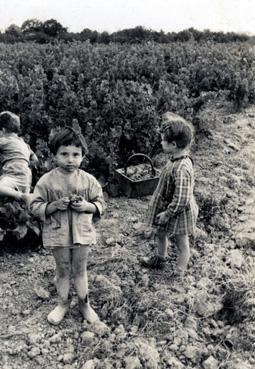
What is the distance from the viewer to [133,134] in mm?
6621

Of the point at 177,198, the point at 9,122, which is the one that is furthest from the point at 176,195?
the point at 9,122

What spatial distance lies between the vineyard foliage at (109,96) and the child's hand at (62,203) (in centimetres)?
210

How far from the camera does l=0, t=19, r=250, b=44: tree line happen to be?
17.2 m

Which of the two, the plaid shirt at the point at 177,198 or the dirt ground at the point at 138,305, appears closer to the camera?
the dirt ground at the point at 138,305

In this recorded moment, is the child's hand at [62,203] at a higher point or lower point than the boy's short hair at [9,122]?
lower

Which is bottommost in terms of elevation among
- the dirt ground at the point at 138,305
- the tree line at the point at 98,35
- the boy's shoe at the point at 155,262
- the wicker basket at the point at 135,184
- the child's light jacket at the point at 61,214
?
the dirt ground at the point at 138,305

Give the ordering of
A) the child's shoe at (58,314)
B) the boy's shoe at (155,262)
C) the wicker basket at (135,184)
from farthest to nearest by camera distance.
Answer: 1. the wicker basket at (135,184)
2. the boy's shoe at (155,262)
3. the child's shoe at (58,314)

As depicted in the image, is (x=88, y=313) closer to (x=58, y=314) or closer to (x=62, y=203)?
(x=58, y=314)

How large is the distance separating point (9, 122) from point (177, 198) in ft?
6.25

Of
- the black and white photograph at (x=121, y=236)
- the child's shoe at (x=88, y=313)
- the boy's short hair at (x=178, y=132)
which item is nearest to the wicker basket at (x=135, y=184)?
the black and white photograph at (x=121, y=236)

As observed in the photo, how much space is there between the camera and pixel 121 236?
5125 millimetres

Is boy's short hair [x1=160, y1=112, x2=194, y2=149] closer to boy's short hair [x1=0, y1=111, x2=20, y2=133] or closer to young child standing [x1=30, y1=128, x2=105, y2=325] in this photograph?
young child standing [x1=30, y1=128, x2=105, y2=325]

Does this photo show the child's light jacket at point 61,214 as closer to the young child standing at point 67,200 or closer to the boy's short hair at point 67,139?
the young child standing at point 67,200

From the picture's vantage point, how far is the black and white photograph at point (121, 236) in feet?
11.7
